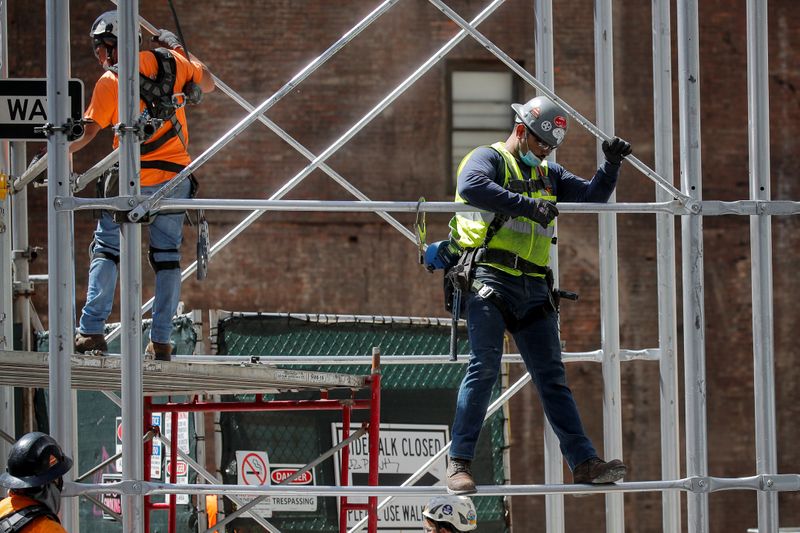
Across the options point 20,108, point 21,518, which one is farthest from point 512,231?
point 20,108

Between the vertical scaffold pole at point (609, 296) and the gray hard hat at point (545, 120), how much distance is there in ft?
5.45

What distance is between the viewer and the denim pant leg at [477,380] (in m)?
6.45

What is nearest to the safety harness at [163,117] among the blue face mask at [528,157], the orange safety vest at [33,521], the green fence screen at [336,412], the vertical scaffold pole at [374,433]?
the vertical scaffold pole at [374,433]

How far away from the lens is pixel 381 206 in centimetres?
634

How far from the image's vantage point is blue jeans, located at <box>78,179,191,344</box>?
735 cm

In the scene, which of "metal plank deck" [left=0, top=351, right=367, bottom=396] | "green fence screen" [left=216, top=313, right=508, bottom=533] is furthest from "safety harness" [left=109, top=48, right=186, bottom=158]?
"green fence screen" [left=216, top=313, right=508, bottom=533]

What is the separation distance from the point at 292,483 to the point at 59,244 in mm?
5036

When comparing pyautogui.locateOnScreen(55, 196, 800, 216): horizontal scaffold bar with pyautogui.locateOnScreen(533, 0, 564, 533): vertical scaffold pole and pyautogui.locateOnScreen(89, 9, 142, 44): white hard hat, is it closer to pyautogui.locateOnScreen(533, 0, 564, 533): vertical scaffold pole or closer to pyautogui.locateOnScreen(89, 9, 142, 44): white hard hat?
pyautogui.locateOnScreen(89, 9, 142, 44): white hard hat

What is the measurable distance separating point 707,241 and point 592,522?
12.3 ft

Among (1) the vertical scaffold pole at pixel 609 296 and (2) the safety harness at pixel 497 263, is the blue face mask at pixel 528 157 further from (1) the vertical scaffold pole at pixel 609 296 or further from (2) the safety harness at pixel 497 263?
(1) the vertical scaffold pole at pixel 609 296

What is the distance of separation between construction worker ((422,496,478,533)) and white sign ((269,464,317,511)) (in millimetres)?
4644

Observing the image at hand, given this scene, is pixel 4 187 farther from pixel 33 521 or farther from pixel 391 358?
pixel 33 521

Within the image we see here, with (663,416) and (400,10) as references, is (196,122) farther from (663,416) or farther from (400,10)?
(663,416)

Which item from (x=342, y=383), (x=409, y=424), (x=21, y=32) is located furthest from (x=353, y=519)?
(x=21, y=32)
